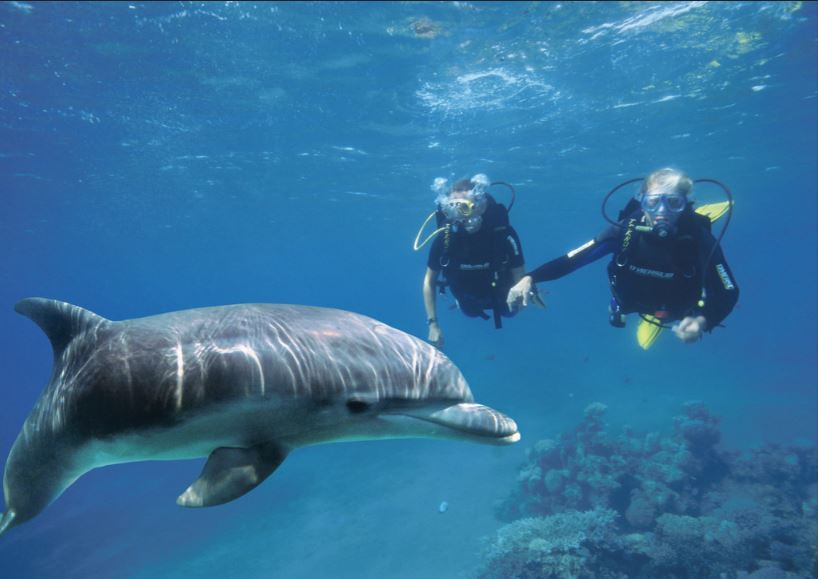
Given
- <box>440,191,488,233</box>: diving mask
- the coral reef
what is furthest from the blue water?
<box>440,191,488,233</box>: diving mask

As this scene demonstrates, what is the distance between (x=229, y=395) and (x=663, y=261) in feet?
21.5

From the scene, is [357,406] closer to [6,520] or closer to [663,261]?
[6,520]

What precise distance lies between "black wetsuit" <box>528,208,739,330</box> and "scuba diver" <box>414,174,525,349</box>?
1.47m

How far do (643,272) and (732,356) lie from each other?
45796 millimetres

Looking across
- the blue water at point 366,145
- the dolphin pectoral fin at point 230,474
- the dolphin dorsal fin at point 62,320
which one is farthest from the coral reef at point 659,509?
the dolphin dorsal fin at point 62,320

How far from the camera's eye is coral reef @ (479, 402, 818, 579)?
9.03 m

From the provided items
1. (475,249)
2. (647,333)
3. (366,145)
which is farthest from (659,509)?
(366,145)

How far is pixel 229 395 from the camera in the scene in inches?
99.2

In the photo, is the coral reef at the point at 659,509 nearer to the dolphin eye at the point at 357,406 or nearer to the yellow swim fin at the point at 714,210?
the yellow swim fin at the point at 714,210

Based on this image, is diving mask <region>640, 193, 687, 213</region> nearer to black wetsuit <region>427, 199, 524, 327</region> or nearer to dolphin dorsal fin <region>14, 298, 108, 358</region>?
black wetsuit <region>427, 199, 524, 327</region>

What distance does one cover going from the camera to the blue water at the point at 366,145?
13000mm

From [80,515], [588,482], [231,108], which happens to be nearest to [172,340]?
[588,482]

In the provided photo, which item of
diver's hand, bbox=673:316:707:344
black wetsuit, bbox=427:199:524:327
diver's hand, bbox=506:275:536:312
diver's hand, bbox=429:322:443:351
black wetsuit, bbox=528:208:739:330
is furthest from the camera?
black wetsuit, bbox=427:199:524:327

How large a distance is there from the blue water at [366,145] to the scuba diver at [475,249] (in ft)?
22.3
